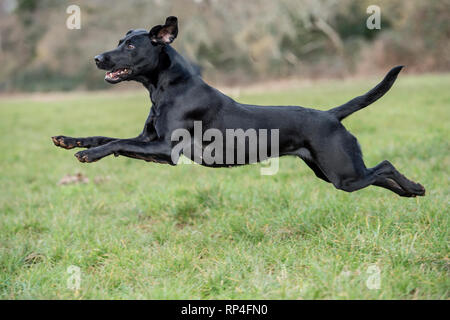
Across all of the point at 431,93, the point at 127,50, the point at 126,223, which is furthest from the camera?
the point at 431,93

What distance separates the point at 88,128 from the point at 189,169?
5091 millimetres

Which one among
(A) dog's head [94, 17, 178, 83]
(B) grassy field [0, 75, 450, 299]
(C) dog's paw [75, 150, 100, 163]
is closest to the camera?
(B) grassy field [0, 75, 450, 299]

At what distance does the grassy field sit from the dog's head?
127cm

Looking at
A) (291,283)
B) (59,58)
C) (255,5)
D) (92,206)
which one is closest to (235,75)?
(255,5)

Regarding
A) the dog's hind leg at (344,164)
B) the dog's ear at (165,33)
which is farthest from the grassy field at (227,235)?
the dog's ear at (165,33)

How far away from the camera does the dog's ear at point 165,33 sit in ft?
9.78

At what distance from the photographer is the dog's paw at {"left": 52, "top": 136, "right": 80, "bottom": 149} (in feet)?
9.80

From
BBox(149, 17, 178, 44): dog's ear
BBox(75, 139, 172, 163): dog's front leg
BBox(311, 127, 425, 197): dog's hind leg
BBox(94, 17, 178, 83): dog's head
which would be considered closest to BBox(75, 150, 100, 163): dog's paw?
BBox(75, 139, 172, 163): dog's front leg

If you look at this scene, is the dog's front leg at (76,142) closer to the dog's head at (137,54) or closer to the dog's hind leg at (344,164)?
the dog's head at (137,54)

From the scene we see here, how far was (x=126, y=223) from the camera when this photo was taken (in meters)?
4.01

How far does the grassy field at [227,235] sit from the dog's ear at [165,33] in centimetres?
148

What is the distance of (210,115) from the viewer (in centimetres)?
306

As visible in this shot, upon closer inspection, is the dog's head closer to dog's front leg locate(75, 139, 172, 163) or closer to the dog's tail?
dog's front leg locate(75, 139, 172, 163)
